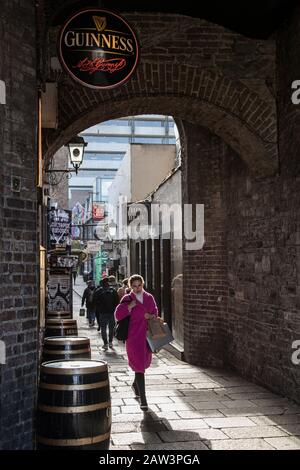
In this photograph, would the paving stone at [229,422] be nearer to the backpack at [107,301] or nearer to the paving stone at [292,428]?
the paving stone at [292,428]

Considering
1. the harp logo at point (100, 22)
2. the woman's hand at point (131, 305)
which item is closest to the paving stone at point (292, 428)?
the woman's hand at point (131, 305)

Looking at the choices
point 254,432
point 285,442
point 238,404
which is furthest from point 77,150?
point 285,442

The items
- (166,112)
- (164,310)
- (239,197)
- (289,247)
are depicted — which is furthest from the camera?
(164,310)

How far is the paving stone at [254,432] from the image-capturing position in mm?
5730

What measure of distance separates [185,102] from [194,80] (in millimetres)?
426

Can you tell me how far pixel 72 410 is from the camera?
170 inches

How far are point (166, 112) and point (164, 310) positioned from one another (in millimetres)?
6082

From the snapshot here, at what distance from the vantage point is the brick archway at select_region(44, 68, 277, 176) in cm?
743

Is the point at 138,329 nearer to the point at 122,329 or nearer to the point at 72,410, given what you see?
the point at 122,329

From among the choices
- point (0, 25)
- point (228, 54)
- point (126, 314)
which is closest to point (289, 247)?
point (126, 314)

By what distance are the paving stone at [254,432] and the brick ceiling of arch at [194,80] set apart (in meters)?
3.49

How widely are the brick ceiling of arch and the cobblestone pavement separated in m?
3.22
